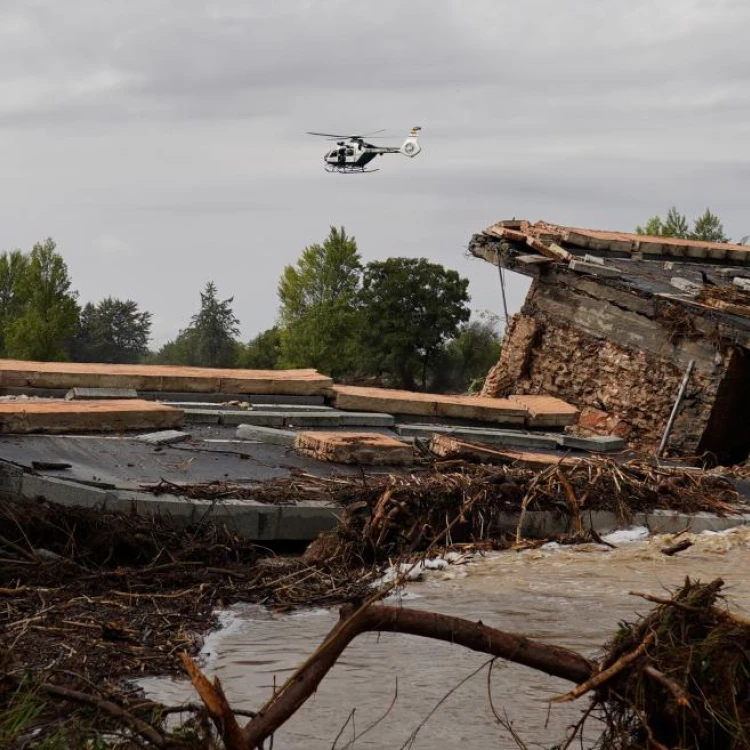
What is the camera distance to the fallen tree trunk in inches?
170

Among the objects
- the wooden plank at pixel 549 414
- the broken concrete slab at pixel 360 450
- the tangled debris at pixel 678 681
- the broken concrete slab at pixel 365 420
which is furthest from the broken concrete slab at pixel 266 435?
the tangled debris at pixel 678 681

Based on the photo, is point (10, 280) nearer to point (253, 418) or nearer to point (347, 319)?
point (347, 319)

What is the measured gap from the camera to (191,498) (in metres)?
9.91

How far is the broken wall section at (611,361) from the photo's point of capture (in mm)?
17672

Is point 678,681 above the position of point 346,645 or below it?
below

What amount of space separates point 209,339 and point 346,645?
2484 inches

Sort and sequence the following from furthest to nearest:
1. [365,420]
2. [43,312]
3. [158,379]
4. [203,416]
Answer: [43,312]
[158,379]
[365,420]
[203,416]

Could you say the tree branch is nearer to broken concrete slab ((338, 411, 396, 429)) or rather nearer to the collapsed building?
broken concrete slab ((338, 411, 396, 429))

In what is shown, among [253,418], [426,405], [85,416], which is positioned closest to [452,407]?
[426,405]

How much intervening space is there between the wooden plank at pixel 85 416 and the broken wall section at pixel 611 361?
25.5ft

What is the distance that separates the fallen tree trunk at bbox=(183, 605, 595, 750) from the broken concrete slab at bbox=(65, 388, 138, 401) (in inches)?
378

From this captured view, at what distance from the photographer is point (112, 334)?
67750mm

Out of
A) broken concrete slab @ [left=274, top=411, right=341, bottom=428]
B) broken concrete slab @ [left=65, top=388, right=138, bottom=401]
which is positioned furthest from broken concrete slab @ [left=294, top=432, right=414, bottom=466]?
broken concrete slab @ [left=65, top=388, right=138, bottom=401]

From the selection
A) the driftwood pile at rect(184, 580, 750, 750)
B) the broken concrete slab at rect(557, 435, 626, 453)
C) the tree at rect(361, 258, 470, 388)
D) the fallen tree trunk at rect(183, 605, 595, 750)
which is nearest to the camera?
the fallen tree trunk at rect(183, 605, 595, 750)
